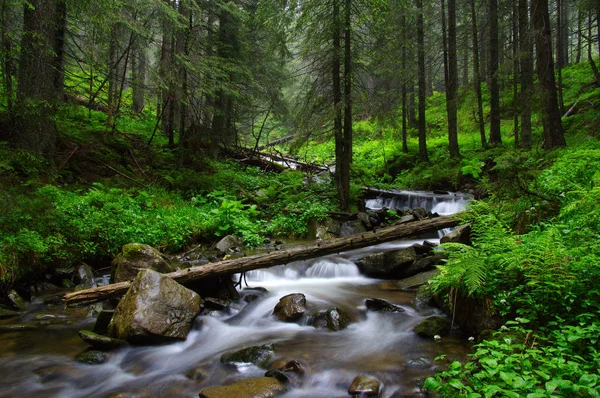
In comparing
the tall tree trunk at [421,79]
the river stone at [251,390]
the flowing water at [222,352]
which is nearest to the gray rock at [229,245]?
the flowing water at [222,352]

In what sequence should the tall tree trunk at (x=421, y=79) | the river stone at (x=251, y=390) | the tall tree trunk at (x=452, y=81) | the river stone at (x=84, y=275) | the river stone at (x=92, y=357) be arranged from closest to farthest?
the river stone at (x=251, y=390), the river stone at (x=92, y=357), the river stone at (x=84, y=275), the tall tree trunk at (x=452, y=81), the tall tree trunk at (x=421, y=79)

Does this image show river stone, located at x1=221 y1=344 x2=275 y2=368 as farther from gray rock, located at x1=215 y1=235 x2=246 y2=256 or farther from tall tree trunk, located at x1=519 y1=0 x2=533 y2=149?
tall tree trunk, located at x1=519 y1=0 x2=533 y2=149

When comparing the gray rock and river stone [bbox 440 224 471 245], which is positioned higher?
river stone [bbox 440 224 471 245]

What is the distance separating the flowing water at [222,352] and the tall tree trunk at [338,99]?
6197 millimetres

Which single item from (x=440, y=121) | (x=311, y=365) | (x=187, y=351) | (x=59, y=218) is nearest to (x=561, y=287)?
(x=311, y=365)

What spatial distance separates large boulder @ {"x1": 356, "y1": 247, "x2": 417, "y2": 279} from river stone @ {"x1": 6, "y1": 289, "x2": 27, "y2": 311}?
21.8 feet

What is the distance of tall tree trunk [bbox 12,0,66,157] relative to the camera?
899 centimetres

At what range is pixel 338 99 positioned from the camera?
12.2 metres

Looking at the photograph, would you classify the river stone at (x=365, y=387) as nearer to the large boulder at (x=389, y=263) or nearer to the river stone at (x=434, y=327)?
the river stone at (x=434, y=327)

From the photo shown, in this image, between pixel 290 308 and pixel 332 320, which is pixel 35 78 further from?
pixel 332 320

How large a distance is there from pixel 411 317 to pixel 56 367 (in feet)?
17.2

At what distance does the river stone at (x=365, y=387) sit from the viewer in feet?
13.6

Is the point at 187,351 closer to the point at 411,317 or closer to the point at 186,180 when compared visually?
the point at 411,317

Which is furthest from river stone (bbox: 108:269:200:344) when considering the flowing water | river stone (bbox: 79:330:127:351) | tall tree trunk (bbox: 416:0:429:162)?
tall tree trunk (bbox: 416:0:429:162)
